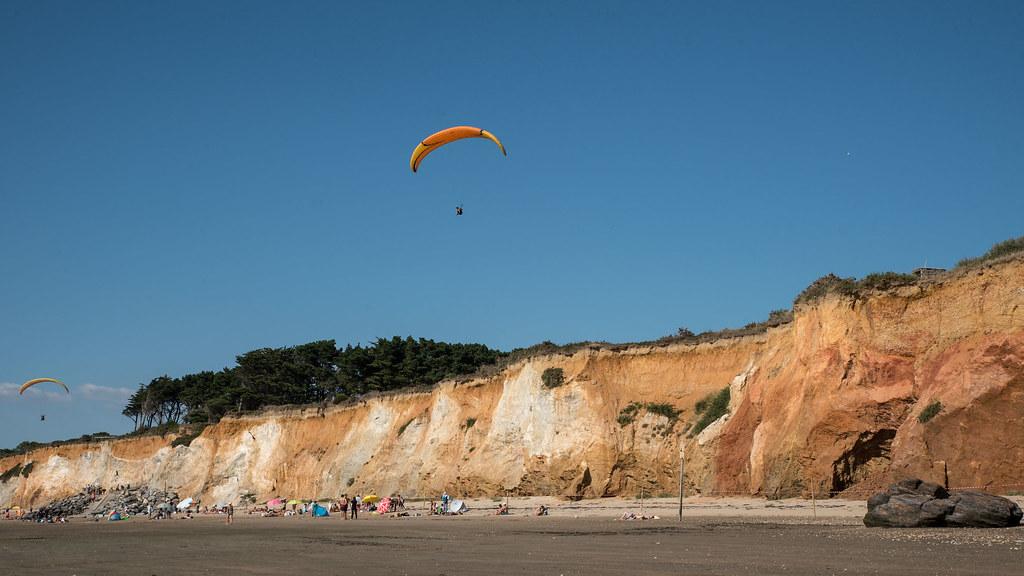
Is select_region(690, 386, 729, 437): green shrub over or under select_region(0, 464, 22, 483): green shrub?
over

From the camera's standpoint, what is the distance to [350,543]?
63.1ft

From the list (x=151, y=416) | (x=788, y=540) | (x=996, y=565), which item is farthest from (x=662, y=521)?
(x=151, y=416)

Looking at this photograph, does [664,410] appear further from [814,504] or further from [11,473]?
[11,473]

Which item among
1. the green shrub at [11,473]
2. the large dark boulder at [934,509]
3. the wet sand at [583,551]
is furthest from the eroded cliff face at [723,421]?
the green shrub at [11,473]

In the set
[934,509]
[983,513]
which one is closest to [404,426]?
[934,509]

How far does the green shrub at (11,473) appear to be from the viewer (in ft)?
258

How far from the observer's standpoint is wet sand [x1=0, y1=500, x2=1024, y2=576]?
12117mm

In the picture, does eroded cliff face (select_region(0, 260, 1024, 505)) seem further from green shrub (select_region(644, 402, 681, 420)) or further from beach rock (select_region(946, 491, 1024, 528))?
beach rock (select_region(946, 491, 1024, 528))

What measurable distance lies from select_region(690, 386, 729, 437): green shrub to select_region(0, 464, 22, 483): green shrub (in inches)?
2671

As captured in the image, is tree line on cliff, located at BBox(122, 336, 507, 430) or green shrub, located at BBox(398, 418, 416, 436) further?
tree line on cliff, located at BBox(122, 336, 507, 430)

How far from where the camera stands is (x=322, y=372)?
7931 cm

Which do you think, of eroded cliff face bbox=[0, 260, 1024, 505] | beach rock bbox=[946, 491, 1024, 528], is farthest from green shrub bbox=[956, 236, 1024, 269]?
beach rock bbox=[946, 491, 1024, 528]

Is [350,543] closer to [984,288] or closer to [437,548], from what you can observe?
[437,548]

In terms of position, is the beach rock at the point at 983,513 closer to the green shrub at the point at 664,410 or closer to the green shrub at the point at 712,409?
the green shrub at the point at 712,409
